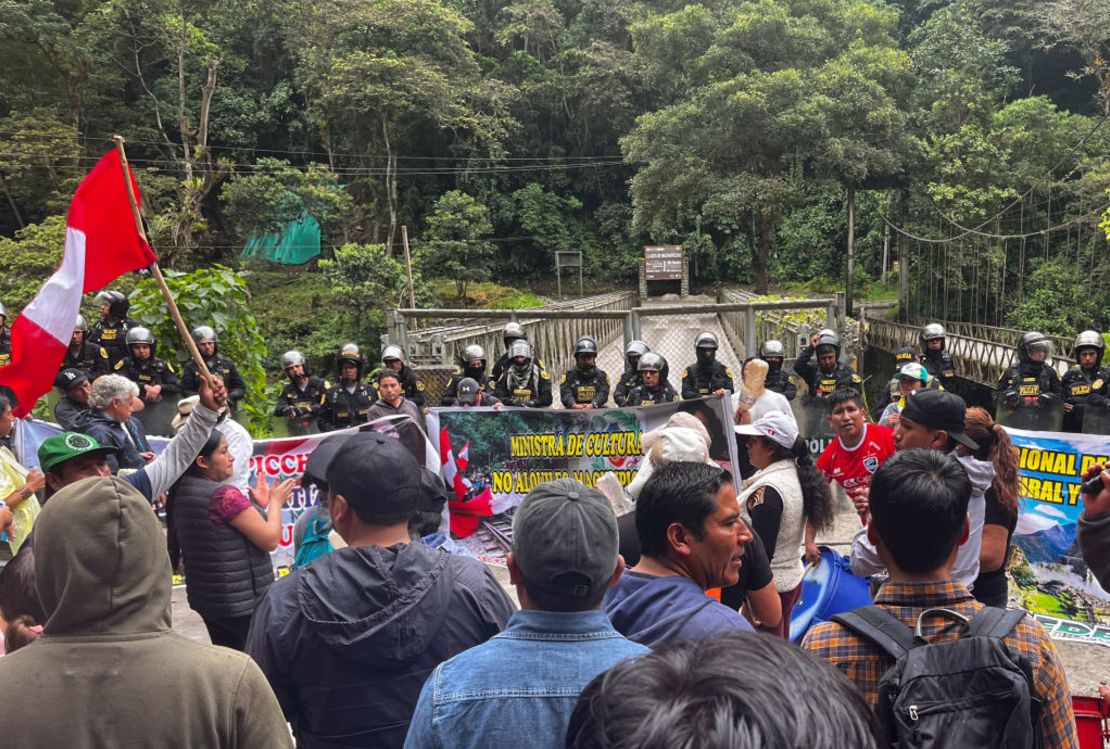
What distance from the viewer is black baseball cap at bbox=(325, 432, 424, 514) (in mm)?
2312

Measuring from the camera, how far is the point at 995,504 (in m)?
3.32

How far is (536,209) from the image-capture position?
42.8 metres

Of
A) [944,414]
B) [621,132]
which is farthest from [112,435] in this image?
[621,132]

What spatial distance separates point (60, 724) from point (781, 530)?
2784mm

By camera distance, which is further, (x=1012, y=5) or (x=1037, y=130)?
(x=1012, y=5)

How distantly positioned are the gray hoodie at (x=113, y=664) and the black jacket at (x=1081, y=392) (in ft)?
27.9

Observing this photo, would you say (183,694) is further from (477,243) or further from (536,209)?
(536,209)

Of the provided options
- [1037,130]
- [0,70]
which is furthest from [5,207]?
[1037,130]

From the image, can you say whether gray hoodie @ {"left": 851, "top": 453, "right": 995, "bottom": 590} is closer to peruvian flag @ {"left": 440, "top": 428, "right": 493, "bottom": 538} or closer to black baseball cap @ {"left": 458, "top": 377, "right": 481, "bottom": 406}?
peruvian flag @ {"left": 440, "top": 428, "right": 493, "bottom": 538}

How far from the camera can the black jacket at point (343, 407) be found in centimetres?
830

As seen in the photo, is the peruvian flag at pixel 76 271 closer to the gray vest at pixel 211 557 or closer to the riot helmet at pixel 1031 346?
the gray vest at pixel 211 557

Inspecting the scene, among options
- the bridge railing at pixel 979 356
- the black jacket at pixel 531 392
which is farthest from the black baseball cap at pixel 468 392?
the bridge railing at pixel 979 356

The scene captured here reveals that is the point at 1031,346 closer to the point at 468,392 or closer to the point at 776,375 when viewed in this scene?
the point at 776,375

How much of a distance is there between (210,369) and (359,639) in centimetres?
805
